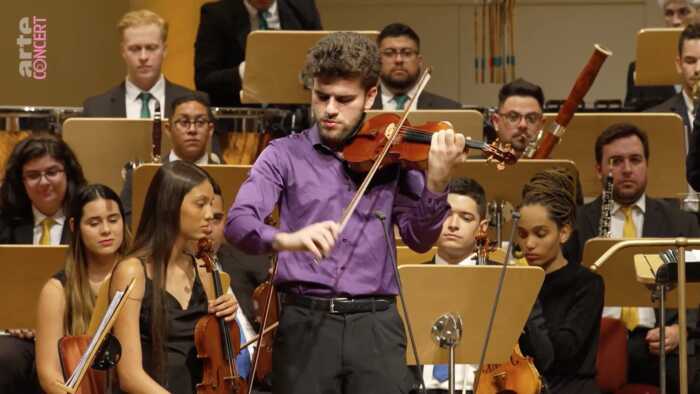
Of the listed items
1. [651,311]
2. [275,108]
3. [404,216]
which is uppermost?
[275,108]

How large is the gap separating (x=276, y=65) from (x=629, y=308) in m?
1.66

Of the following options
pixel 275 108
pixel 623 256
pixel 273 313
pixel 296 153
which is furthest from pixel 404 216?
pixel 275 108

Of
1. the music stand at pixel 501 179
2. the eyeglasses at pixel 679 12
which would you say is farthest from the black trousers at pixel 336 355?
the eyeglasses at pixel 679 12

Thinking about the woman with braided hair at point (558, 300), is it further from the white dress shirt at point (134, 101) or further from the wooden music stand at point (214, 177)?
the white dress shirt at point (134, 101)

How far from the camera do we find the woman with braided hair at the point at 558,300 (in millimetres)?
4078

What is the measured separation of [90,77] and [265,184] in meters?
5.56

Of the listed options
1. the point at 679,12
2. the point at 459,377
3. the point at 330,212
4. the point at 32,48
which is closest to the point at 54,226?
the point at 459,377

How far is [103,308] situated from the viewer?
3.65 m

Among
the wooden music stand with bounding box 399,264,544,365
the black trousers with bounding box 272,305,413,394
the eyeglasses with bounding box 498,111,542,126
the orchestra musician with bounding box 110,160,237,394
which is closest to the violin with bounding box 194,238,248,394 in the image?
the orchestra musician with bounding box 110,160,237,394

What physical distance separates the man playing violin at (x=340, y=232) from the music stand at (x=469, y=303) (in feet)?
1.79

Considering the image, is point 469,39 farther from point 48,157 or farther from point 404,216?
point 404,216

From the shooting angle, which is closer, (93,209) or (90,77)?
(93,209)

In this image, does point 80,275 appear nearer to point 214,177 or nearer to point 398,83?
point 214,177

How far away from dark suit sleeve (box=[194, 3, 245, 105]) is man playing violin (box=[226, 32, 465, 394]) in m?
2.84
